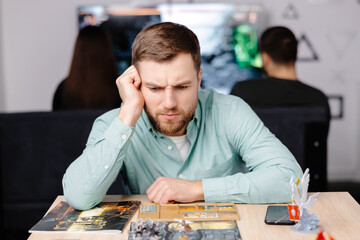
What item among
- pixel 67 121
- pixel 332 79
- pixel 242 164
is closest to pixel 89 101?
pixel 67 121

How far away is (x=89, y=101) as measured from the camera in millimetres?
3061

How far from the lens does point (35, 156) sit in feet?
8.24

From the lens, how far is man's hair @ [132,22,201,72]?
153 centimetres

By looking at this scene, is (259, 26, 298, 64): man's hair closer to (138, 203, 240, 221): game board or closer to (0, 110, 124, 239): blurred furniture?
(0, 110, 124, 239): blurred furniture

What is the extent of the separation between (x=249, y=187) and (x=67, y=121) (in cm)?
130

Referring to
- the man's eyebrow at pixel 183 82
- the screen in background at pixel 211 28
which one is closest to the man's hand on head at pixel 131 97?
the man's eyebrow at pixel 183 82

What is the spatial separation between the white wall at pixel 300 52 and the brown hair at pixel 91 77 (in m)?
1.49

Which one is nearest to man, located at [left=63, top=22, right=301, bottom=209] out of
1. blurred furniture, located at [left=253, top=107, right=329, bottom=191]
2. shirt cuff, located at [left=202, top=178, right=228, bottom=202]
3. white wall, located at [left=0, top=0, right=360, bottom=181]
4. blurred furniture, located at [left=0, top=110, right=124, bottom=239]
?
shirt cuff, located at [left=202, top=178, right=228, bottom=202]

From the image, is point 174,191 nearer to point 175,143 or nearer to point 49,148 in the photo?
point 175,143

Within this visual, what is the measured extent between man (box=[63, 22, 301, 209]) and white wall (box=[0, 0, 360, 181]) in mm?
2935

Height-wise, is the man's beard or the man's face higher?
the man's face

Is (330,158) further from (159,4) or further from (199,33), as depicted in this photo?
(159,4)

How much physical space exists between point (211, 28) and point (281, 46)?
142cm

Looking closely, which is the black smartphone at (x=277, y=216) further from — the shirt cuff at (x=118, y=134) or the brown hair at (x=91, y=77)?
the brown hair at (x=91, y=77)
